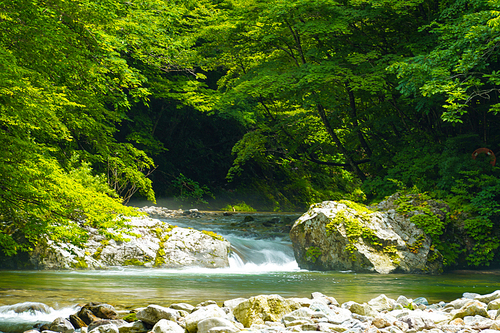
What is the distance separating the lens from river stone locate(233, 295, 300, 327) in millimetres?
4989

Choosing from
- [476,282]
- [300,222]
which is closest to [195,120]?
[300,222]

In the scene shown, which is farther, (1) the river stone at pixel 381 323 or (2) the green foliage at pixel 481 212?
(2) the green foliage at pixel 481 212

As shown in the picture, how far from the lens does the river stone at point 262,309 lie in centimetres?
499

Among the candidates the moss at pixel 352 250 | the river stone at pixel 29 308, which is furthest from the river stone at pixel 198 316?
the moss at pixel 352 250

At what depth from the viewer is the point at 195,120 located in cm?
2366

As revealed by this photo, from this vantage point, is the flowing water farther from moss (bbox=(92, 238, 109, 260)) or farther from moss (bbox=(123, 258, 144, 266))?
moss (bbox=(92, 238, 109, 260))

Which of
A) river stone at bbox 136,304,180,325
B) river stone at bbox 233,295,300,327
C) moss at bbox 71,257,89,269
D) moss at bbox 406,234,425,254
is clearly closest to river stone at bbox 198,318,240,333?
river stone at bbox 136,304,180,325

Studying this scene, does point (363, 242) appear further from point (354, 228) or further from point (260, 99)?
point (260, 99)

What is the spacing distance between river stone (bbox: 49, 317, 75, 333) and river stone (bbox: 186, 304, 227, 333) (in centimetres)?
114

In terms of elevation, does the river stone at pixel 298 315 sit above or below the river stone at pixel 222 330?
below

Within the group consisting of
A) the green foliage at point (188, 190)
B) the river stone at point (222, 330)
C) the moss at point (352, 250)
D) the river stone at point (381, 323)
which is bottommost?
the river stone at point (381, 323)

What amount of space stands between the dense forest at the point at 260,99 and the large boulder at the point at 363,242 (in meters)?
0.63

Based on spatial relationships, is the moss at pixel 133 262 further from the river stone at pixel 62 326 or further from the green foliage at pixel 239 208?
the green foliage at pixel 239 208

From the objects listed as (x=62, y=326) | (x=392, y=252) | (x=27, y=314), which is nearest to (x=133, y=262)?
(x=27, y=314)
